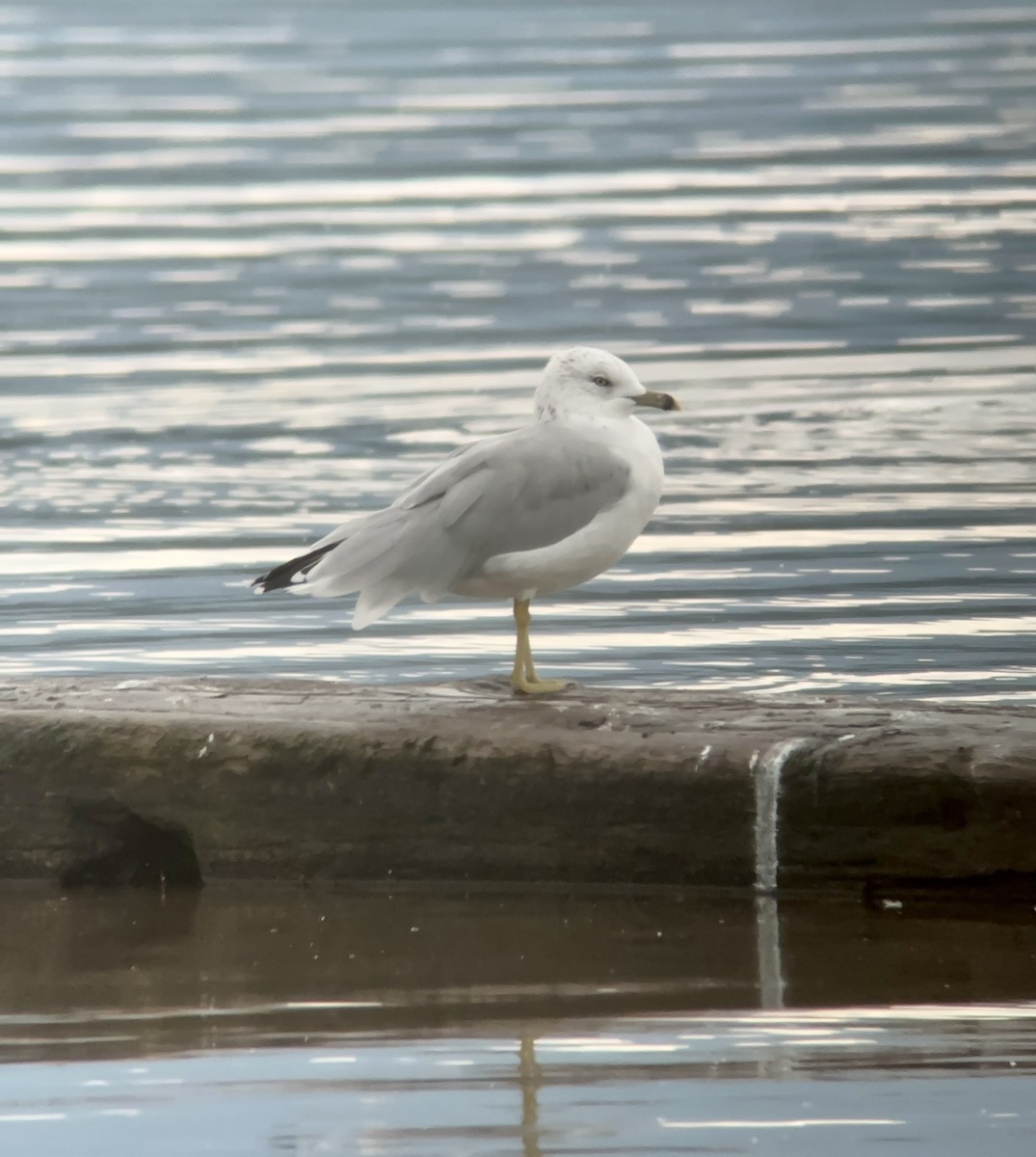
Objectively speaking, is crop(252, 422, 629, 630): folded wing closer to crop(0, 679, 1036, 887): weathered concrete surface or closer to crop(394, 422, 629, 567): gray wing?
crop(394, 422, 629, 567): gray wing

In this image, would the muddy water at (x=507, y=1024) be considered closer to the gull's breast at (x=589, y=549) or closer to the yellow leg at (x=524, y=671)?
the yellow leg at (x=524, y=671)

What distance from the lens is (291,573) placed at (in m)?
5.48

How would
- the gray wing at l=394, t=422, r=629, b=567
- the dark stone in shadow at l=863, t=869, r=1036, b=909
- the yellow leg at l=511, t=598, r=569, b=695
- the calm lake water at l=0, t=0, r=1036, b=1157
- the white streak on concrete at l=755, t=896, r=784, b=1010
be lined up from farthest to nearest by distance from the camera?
the yellow leg at l=511, t=598, r=569, b=695 < the gray wing at l=394, t=422, r=629, b=567 < the dark stone in shadow at l=863, t=869, r=1036, b=909 < the white streak on concrete at l=755, t=896, r=784, b=1010 < the calm lake water at l=0, t=0, r=1036, b=1157

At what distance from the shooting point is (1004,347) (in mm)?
12453

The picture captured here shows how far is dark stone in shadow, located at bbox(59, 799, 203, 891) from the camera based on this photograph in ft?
17.4

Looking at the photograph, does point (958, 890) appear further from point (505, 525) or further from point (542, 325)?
point (542, 325)

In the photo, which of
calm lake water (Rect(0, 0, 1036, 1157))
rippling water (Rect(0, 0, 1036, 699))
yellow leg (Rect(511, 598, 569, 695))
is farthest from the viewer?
rippling water (Rect(0, 0, 1036, 699))

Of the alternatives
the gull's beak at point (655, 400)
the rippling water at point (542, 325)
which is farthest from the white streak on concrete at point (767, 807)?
the rippling water at point (542, 325)

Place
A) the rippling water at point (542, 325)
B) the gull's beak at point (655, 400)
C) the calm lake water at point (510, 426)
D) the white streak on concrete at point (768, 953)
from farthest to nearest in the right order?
1. the rippling water at point (542, 325)
2. the gull's beak at point (655, 400)
3. the white streak on concrete at point (768, 953)
4. the calm lake water at point (510, 426)

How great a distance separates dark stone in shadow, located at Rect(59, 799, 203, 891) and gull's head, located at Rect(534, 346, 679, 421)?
133 cm

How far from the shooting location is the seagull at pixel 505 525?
17.8 feet

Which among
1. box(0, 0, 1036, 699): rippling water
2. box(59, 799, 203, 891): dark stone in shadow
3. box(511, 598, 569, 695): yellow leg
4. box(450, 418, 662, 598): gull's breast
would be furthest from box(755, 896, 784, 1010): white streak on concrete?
box(0, 0, 1036, 699): rippling water

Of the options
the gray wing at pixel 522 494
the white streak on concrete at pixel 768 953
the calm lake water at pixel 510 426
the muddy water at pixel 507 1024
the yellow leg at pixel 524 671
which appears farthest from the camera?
the yellow leg at pixel 524 671

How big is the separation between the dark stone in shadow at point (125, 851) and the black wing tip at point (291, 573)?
23.2 inches
